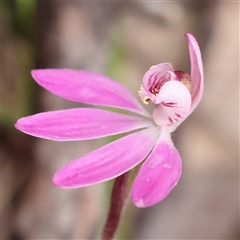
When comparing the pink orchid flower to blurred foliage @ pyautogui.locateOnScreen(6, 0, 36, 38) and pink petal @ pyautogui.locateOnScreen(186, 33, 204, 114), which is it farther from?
blurred foliage @ pyautogui.locateOnScreen(6, 0, 36, 38)

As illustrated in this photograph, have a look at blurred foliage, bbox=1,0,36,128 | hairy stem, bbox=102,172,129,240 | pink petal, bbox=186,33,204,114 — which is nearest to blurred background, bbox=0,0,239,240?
blurred foliage, bbox=1,0,36,128

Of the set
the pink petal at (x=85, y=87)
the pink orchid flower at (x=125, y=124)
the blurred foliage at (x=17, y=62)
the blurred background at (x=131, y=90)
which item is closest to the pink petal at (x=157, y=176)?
the pink orchid flower at (x=125, y=124)

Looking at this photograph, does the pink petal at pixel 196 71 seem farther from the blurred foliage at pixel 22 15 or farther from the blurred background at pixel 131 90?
the blurred foliage at pixel 22 15

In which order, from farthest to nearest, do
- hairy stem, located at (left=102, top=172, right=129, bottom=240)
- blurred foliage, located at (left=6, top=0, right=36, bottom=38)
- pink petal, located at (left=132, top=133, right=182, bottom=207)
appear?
blurred foliage, located at (left=6, top=0, right=36, bottom=38) → hairy stem, located at (left=102, top=172, right=129, bottom=240) → pink petal, located at (left=132, top=133, right=182, bottom=207)

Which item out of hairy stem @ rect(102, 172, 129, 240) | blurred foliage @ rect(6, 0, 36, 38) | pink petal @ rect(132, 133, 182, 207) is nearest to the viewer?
pink petal @ rect(132, 133, 182, 207)

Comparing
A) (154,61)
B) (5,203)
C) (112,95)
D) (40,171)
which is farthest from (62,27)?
(112,95)

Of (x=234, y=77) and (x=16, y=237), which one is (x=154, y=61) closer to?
(x=234, y=77)

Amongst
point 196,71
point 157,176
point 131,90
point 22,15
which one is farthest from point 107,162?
point 131,90

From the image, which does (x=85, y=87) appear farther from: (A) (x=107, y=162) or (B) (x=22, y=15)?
(B) (x=22, y=15)
